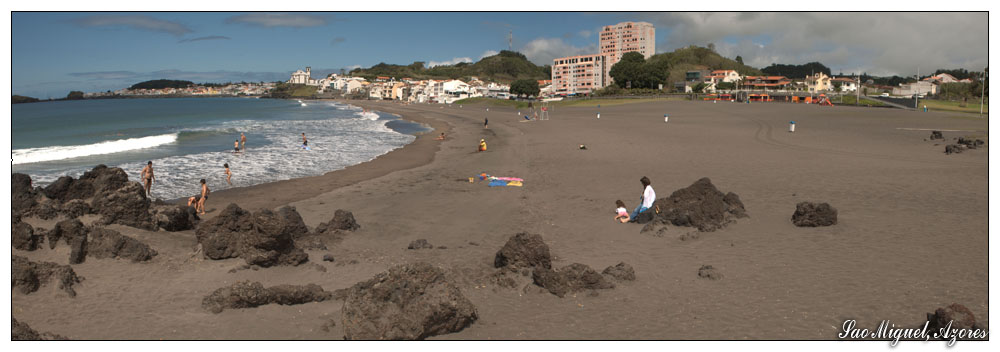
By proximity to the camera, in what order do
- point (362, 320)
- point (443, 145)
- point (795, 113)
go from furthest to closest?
point (795, 113) < point (443, 145) < point (362, 320)

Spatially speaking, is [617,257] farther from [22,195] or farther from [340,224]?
Answer: [22,195]

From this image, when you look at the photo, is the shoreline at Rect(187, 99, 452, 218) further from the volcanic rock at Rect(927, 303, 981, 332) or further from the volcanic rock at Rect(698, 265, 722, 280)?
the volcanic rock at Rect(927, 303, 981, 332)

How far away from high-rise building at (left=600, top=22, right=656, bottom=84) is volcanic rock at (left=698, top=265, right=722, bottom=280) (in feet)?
554

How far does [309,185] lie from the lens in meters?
18.8

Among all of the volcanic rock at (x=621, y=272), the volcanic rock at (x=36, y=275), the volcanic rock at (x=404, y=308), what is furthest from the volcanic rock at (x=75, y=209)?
the volcanic rock at (x=621, y=272)

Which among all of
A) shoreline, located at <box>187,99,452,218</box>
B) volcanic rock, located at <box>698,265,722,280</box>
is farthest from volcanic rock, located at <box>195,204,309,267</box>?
volcanic rock, located at <box>698,265,722,280</box>

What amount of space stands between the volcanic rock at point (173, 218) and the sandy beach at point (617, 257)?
28 centimetres

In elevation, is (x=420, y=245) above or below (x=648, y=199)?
below

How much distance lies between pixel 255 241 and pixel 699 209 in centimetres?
773

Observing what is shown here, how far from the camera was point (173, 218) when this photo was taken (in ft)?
35.8

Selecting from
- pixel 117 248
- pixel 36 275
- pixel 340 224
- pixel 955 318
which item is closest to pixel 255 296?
pixel 36 275

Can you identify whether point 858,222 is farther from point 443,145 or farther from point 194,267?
point 443,145

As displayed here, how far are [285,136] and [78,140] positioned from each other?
49.1 feet

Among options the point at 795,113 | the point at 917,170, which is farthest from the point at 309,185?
the point at 795,113
